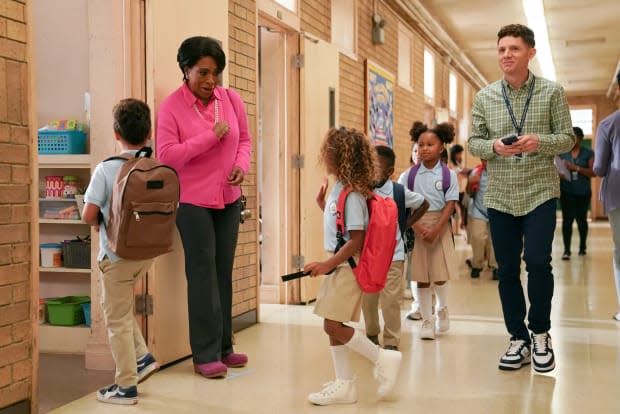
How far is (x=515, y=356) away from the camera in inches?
138

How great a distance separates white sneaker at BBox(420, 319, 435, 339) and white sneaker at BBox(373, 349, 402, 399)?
1.30m

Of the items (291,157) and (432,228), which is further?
(291,157)

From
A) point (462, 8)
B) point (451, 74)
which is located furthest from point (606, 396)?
point (451, 74)

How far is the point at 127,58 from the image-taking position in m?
3.48

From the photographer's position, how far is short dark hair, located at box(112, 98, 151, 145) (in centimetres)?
296

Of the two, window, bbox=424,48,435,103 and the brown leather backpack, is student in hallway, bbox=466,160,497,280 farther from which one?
the brown leather backpack

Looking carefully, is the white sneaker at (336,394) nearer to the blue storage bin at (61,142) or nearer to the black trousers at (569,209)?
the blue storage bin at (61,142)

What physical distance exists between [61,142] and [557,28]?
9.68 m

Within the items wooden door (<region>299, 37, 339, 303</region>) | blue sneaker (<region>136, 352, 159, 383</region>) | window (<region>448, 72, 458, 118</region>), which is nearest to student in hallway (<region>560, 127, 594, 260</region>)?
wooden door (<region>299, 37, 339, 303</region>)

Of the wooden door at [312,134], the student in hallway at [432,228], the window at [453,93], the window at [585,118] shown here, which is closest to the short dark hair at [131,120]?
the student in hallway at [432,228]

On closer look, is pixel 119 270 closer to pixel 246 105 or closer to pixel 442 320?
pixel 246 105

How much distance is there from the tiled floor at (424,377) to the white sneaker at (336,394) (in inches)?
1.3

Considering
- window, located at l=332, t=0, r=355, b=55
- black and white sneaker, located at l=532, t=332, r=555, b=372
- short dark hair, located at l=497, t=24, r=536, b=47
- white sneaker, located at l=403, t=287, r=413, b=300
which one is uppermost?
window, located at l=332, t=0, r=355, b=55

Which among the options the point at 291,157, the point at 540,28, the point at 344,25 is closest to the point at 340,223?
the point at 291,157
